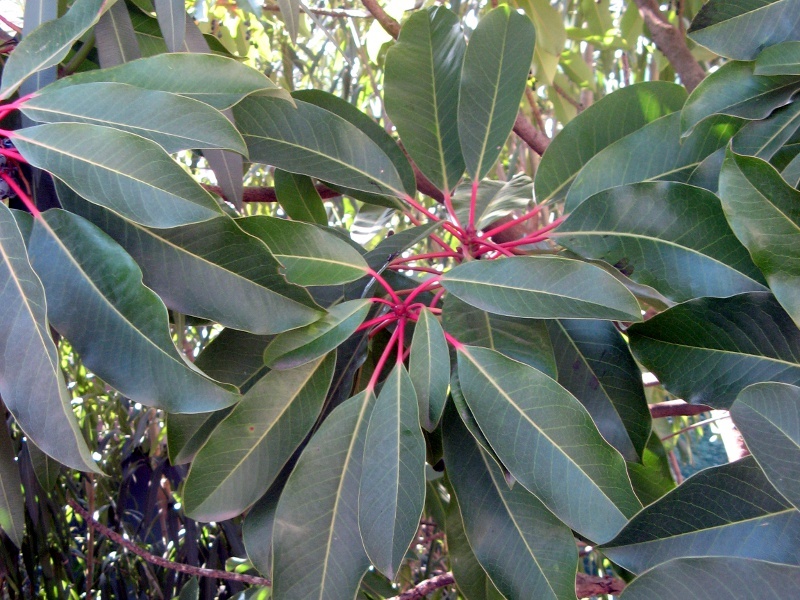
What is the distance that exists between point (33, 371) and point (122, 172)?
168 mm

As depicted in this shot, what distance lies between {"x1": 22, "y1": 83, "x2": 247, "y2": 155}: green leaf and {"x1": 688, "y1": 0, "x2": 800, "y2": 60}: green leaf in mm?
475

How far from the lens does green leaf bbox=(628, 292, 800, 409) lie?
1.86 ft

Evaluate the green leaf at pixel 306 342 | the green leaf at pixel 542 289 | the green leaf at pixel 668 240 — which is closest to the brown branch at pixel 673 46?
the green leaf at pixel 668 240

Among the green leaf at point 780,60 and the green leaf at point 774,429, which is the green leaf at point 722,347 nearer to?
the green leaf at point 774,429

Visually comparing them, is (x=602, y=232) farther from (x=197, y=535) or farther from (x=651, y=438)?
(x=197, y=535)

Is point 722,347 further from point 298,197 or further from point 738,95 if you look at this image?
point 298,197

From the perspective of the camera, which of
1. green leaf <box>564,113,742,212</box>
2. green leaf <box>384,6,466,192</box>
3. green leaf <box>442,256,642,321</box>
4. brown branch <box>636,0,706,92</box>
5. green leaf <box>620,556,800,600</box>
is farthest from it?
brown branch <box>636,0,706,92</box>

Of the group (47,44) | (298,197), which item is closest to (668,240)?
(298,197)

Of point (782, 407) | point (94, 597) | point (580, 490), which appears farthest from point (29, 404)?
point (94, 597)

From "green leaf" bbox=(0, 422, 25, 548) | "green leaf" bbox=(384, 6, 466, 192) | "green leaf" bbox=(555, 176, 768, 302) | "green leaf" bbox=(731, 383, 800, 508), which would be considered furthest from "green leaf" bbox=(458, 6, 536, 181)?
"green leaf" bbox=(0, 422, 25, 548)

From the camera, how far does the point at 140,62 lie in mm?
630

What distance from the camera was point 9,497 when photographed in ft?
2.27

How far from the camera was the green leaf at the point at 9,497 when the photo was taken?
68cm

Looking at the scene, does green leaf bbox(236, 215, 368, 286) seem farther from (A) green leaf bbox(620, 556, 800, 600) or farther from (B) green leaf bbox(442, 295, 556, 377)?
(A) green leaf bbox(620, 556, 800, 600)
